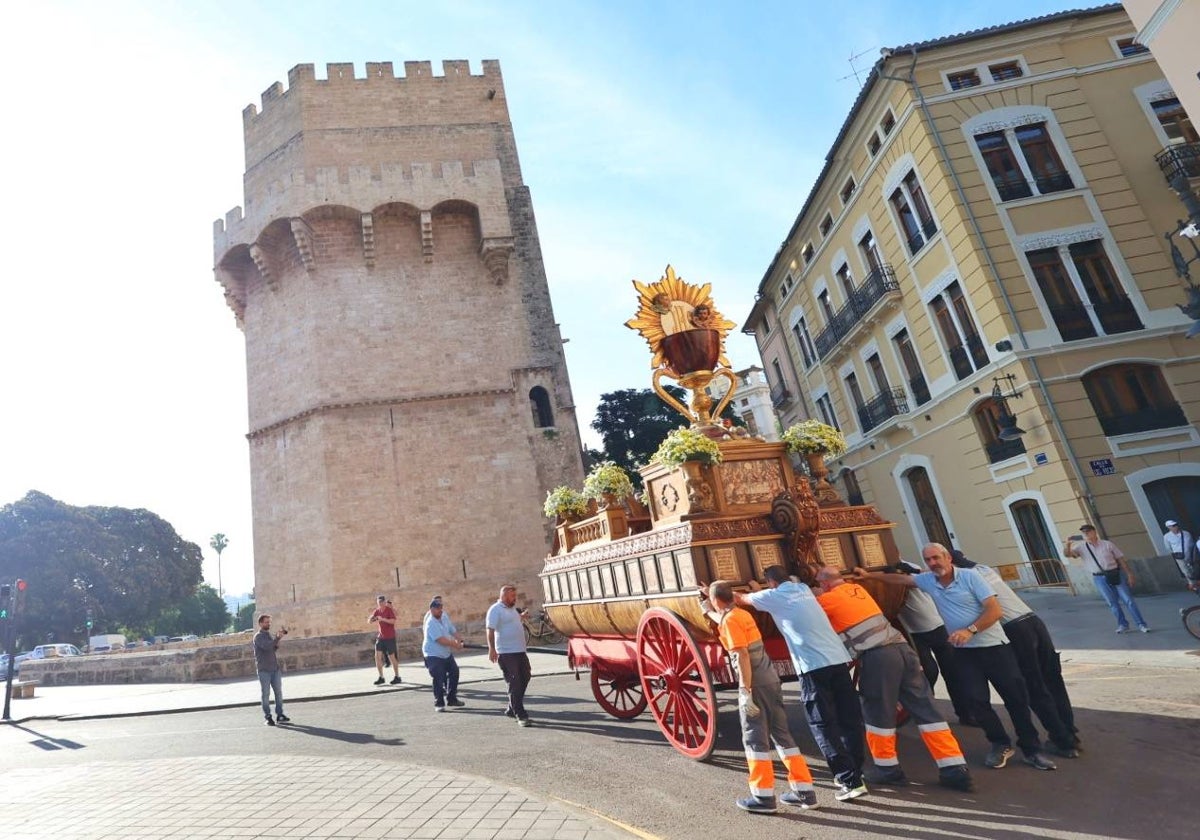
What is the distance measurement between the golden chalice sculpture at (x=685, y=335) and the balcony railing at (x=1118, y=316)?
11.3 meters

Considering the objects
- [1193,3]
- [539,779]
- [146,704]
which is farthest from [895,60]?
[146,704]

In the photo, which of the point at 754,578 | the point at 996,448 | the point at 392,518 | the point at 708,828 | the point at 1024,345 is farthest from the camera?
the point at 392,518

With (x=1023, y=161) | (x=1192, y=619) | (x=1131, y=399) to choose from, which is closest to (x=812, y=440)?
(x=1192, y=619)

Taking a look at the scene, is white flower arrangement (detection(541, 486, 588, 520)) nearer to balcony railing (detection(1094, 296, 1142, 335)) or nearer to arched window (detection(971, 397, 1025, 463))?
arched window (detection(971, 397, 1025, 463))

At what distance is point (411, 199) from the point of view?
73.8ft

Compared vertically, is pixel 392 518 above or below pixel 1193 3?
below

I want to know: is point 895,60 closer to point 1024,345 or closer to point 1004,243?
point 1004,243

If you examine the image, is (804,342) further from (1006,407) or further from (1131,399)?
(1131,399)

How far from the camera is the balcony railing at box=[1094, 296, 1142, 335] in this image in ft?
43.2

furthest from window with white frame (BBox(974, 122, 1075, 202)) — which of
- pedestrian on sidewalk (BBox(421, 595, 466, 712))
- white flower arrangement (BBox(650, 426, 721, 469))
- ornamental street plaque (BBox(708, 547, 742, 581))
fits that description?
pedestrian on sidewalk (BBox(421, 595, 466, 712))

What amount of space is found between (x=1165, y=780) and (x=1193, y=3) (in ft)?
38.6

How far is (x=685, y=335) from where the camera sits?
664 centimetres

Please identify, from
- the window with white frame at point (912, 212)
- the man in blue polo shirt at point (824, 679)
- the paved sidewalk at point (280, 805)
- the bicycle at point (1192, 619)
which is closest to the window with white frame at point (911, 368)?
the window with white frame at point (912, 212)

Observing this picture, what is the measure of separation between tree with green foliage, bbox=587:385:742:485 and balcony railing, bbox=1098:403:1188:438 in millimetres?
20268
